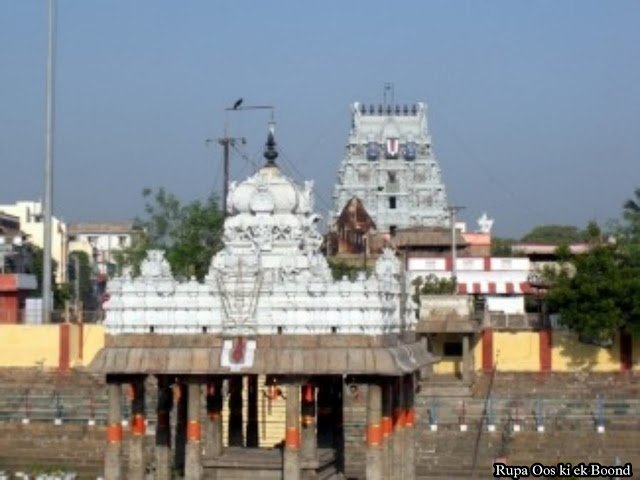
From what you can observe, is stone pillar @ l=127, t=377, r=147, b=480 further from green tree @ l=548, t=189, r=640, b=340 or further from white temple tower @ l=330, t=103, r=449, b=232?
white temple tower @ l=330, t=103, r=449, b=232

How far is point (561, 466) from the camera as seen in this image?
33500 millimetres

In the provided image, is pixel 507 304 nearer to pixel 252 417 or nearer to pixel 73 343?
pixel 73 343

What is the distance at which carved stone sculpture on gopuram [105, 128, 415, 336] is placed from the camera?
890 inches

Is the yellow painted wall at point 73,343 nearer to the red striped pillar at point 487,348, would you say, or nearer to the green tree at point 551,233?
the red striped pillar at point 487,348

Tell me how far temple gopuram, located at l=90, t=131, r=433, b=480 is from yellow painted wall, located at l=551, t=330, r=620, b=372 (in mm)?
22119

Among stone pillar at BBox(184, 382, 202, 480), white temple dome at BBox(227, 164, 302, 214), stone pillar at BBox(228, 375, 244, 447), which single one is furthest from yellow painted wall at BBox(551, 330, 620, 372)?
stone pillar at BBox(184, 382, 202, 480)

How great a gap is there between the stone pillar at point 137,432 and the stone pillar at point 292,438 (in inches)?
91.6

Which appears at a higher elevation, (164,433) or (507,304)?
(507,304)

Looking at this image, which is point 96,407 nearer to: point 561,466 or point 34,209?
point 561,466

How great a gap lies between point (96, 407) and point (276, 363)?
19362mm

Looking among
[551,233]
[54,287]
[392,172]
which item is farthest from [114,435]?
[551,233]

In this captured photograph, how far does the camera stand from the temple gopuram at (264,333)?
73.8ft

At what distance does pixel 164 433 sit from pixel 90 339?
73.9 feet

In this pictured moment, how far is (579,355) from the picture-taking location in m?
46.6
